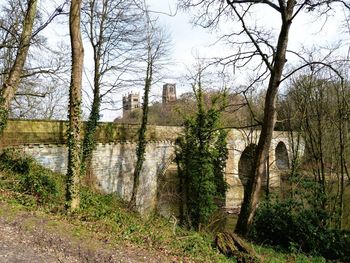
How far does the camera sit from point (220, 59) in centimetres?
863

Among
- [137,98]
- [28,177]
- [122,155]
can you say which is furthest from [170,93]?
[28,177]

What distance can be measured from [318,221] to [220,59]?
15.9 ft

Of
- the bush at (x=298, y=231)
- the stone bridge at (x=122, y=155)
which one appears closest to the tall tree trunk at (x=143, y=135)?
the stone bridge at (x=122, y=155)

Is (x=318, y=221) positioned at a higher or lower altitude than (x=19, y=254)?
lower

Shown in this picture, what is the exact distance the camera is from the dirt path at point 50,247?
4.44 m

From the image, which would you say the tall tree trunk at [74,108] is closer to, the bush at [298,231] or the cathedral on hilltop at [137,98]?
the bush at [298,231]

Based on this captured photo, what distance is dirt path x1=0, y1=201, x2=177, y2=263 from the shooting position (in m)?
4.44

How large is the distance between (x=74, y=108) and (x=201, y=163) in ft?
32.8

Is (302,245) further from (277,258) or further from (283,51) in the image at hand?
(283,51)

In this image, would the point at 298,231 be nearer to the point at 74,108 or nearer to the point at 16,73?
the point at 74,108

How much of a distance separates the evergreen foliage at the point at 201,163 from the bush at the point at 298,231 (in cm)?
648

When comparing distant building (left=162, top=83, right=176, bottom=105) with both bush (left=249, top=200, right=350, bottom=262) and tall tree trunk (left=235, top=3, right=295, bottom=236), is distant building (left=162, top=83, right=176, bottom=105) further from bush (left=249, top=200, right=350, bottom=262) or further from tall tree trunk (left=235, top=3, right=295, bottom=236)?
tall tree trunk (left=235, top=3, right=295, bottom=236)

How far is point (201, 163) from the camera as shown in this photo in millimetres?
16609

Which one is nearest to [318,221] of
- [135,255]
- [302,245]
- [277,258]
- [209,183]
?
[302,245]
